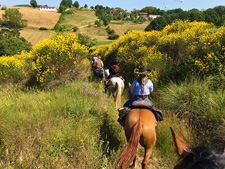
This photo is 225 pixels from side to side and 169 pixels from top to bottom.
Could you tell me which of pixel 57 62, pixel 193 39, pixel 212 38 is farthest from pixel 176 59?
pixel 57 62

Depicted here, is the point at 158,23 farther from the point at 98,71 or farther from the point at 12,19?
the point at 12,19

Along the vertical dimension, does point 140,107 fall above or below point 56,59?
below

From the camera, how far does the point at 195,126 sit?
12.1 feet

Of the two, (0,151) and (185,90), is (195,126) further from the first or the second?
(0,151)

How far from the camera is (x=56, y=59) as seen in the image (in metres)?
7.04

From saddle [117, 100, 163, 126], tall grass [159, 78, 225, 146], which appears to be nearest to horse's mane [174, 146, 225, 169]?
saddle [117, 100, 163, 126]

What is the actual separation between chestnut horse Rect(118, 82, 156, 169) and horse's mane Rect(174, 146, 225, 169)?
4.73 feet

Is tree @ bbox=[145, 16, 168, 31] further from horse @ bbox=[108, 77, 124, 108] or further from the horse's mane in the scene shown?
the horse's mane

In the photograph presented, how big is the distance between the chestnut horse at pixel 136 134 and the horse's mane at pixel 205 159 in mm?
1441

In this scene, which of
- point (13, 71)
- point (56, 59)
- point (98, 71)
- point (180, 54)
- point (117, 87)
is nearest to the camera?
point (117, 87)

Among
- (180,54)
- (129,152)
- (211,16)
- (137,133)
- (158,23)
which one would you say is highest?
(211,16)

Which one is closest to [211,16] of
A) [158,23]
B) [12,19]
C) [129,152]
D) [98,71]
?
[158,23]

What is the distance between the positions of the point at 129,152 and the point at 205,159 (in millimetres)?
1662

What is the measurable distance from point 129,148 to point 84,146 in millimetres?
938
